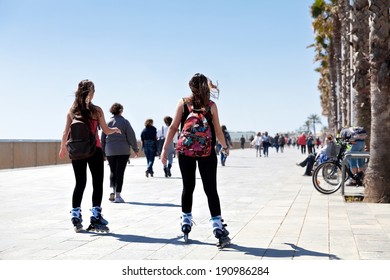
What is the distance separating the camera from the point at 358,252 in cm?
585

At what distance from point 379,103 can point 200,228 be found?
14.1ft

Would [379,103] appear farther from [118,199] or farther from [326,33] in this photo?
[326,33]

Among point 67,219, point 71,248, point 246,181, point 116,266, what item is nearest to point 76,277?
point 116,266

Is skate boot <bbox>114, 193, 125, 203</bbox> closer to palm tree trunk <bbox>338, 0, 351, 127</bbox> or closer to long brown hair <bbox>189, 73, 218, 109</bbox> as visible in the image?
long brown hair <bbox>189, 73, 218, 109</bbox>

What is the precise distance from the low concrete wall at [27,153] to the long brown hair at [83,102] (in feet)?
62.9

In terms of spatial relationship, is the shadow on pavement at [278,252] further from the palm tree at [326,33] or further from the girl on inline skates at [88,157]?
the palm tree at [326,33]

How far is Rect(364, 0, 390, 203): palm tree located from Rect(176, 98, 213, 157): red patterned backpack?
4.74 meters

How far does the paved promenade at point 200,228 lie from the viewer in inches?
230

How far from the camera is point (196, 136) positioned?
611 centimetres

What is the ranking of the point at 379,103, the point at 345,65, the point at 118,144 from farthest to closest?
the point at 345,65 → the point at 118,144 → the point at 379,103

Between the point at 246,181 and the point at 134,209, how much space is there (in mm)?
6709

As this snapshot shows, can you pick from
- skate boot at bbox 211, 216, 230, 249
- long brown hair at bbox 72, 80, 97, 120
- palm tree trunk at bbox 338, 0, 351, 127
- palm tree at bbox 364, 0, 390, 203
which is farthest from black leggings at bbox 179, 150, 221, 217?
palm tree trunk at bbox 338, 0, 351, 127

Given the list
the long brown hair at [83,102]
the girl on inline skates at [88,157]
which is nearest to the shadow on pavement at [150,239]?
the girl on inline skates at [88,157]

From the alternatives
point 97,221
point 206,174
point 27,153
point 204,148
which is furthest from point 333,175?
point 27,153
